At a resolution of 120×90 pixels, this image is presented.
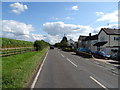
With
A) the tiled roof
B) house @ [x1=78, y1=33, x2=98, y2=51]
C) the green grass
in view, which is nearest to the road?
the green grass

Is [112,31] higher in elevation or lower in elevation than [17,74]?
higher

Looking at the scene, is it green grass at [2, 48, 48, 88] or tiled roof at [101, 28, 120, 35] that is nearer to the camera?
green grass at [2, 48, 48, 88]

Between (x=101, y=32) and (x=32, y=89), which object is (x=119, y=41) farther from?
(x=32, y=89)

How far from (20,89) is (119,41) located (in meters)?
44.4

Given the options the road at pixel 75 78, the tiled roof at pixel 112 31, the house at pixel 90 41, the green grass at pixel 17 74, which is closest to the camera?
the green grass at pixel 17 74

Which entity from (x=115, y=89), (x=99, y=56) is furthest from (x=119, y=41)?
(x=115, y=89)

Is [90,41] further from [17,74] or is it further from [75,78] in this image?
[17,74]

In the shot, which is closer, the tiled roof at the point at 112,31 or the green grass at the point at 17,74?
the green grass at the point at 17,74

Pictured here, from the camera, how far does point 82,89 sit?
738cm

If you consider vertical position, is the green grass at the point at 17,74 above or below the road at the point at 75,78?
above

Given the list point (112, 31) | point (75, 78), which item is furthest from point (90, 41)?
point (75, 78)

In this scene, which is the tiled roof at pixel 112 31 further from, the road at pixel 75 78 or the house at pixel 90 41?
the road at pixel 75 78

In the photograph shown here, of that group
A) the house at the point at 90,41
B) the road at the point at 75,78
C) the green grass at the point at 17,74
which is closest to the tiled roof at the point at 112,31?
the house at the point at 90,41

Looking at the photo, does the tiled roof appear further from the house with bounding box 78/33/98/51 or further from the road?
the road
